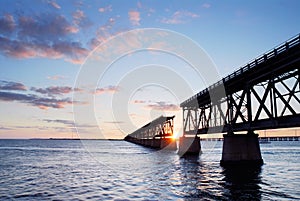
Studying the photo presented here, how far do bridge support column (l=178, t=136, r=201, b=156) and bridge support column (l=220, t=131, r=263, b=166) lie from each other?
111ft

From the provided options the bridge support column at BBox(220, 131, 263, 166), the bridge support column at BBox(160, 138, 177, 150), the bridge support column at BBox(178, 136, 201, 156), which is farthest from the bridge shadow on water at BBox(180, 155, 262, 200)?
the bridge support column at BBox(160, 138, 177, 150)

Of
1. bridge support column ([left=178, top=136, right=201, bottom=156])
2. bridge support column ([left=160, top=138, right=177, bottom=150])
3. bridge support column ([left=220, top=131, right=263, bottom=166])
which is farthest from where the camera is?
bridge support column ([left=160, top=138, right=177, bottom=150])

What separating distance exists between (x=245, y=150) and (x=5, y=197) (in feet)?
110

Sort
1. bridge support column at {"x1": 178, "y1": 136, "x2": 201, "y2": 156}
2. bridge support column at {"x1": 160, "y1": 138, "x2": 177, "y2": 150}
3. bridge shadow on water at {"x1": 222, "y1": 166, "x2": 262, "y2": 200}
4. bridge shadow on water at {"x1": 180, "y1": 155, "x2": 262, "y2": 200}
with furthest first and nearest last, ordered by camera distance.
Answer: bridge support column at {"x1": 160, "y1": 138, "x2": 177, "y2": 150}
bridge support column at {"x1": 178, "y1": 136, "x2": 201, "y2": 156}
bridge shadow on water at {"x1": 222, "y1": 166, "x2": 262, "y2": 200}
bridge shadow on water at {"x1": 180, "y1": 155, "x2": 262, "y2": 200}

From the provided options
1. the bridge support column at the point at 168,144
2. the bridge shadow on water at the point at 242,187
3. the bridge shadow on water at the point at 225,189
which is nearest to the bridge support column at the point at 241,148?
the bridge shadow on water at the point at 242,187

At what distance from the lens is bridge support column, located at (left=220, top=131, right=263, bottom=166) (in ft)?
146

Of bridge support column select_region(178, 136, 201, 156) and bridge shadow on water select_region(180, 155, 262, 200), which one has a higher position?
bridge support column select_region(178, 136, 201, 156)

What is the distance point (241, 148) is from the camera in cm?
4462

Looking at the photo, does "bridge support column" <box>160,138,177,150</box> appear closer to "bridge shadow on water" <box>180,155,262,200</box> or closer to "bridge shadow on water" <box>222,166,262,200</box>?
"bridge shadow on water" <box>222,166,262,200</box>

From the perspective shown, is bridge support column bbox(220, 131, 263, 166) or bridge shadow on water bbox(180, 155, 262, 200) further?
bridge support column bbox(220, 131, 263, 166)

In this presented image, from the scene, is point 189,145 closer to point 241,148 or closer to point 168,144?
point 241,148

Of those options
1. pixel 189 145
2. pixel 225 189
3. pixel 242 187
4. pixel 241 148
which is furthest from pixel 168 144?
pixel 225 189

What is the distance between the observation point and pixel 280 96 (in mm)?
29594

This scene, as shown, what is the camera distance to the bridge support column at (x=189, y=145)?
80.1 m
